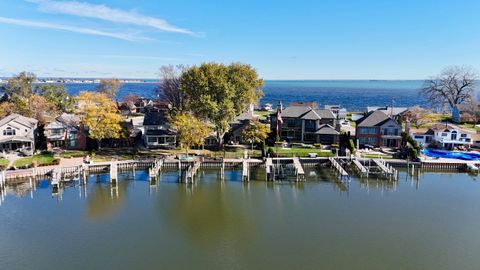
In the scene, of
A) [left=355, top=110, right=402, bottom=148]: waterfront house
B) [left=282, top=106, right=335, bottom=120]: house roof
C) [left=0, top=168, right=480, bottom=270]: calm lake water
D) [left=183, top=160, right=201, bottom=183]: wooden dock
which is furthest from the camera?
[left=282, top=106, right=335, bottom=120]: house roof

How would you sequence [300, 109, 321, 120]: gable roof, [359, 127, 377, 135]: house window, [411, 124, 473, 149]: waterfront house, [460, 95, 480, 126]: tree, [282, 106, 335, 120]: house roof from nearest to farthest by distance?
[411, 124, 473, 149]: waterfront house, [359, 127, 377, 135]: house window, [300, 109, 321, 120]: gable roof, [282, 106, 335, 120]: house roof, [460, 95, 480, 126]: tree

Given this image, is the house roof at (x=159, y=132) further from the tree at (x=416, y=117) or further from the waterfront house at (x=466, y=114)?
the waterfront house at (x=466, y=114)

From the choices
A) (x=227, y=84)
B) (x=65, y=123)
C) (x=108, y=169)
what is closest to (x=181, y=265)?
(x=108, y=169)

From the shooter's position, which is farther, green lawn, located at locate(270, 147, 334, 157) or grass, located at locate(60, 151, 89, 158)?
green lawn, located at locate(270, 147, 334, 157)

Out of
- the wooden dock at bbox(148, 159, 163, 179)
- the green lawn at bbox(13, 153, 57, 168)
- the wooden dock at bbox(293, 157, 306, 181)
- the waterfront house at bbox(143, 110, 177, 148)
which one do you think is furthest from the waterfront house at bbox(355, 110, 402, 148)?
Result: the green lawn at bbox(13, 153, 57, 168)

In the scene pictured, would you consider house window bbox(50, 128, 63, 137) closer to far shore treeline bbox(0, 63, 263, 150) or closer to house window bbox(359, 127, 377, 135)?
far shore treeline bbox(0, 63, 263, 150)

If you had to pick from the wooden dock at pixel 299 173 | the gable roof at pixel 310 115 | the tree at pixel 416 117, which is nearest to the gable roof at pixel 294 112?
the gable roof at pixel 310 115

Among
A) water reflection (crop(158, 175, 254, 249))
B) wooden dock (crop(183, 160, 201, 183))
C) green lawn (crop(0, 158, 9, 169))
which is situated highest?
green lawn (crop(0, 158, 9, 169))
